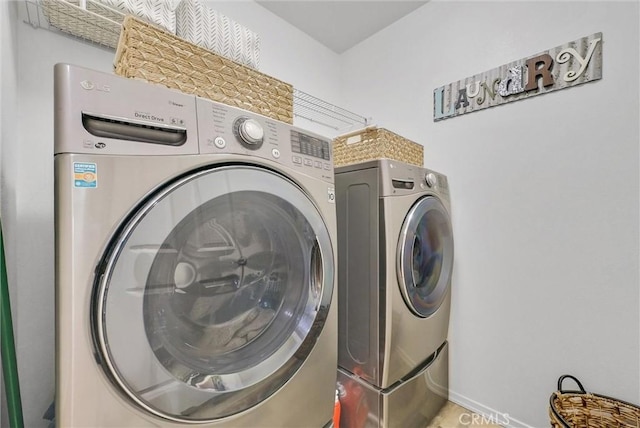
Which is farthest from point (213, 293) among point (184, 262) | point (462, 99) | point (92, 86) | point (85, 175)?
point (462, 99)

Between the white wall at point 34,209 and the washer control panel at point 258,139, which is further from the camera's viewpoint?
the white wall at point 34,209

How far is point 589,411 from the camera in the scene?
47.7 inches

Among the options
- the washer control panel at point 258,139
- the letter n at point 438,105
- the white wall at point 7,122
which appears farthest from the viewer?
the letter n at point 438,105

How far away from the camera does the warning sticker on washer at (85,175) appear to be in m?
0.54

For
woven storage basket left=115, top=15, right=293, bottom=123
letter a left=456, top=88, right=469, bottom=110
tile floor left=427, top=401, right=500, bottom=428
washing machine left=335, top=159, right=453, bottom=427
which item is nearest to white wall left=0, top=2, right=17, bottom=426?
woven storage basket left=115, top=15, right=293, bottom=123

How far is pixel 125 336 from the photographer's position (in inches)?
22.4

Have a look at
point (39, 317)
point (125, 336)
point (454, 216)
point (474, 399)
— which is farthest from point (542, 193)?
point (39, 317)

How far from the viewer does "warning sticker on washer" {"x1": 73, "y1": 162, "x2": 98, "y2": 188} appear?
538 mm

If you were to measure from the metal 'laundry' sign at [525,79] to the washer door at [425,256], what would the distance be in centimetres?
64

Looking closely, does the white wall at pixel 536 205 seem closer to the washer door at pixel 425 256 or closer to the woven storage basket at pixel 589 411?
the woven storage basket at pixel 589 411

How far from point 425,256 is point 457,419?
928 millimetres

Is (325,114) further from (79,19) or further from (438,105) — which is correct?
(79,19)

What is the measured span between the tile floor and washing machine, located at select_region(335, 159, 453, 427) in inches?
3.8

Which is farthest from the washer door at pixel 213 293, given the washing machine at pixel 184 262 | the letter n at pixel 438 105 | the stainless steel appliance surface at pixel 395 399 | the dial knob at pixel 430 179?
the letter n at pixel 438 105
